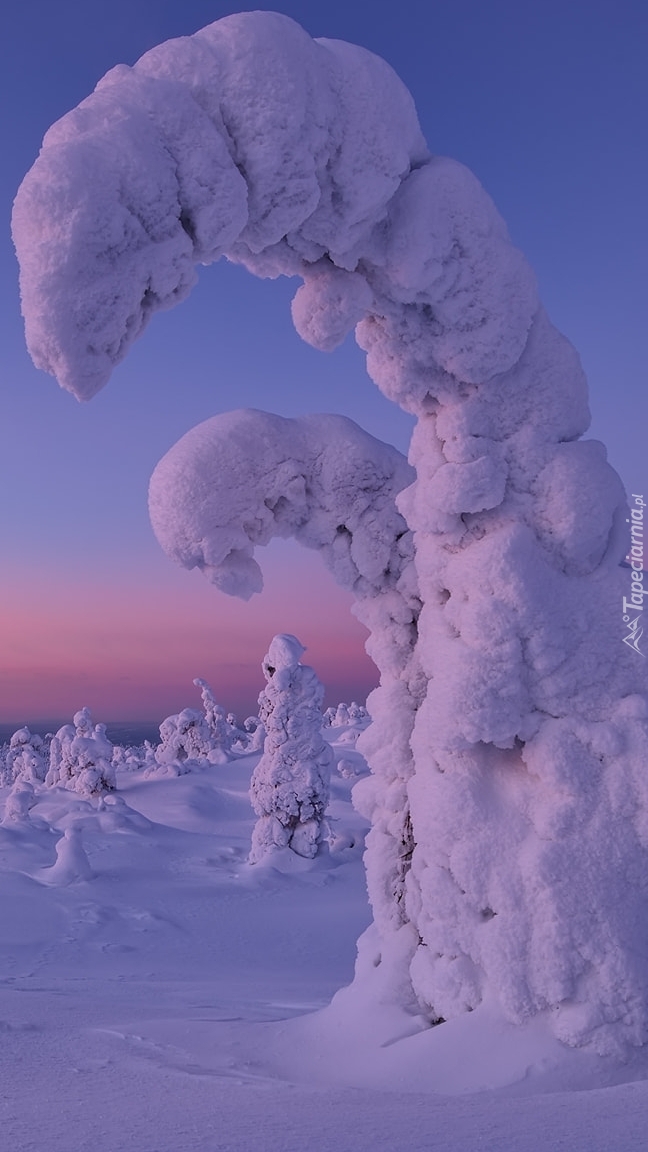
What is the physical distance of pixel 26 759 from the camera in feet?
123

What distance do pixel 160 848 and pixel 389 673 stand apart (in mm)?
12725

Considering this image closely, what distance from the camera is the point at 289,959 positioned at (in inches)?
429

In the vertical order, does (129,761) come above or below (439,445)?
above

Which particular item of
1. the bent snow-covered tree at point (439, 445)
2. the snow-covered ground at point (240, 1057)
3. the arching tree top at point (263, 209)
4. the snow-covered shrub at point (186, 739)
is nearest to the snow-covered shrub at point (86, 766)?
the snow-covered shrub at point (186, 739)

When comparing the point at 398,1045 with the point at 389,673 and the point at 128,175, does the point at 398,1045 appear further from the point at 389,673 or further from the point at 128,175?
the point at 128,175

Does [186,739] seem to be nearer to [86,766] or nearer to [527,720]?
[86,766]

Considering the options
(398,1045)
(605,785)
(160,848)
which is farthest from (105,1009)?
(160,848)

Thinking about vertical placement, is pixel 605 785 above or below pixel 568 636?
below

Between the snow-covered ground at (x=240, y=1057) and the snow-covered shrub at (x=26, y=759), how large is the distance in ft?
86.6

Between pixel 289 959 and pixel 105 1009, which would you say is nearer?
pixel 105 1009

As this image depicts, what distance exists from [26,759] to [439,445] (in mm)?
36206

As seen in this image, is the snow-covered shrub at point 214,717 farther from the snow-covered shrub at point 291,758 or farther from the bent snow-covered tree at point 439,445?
the bent snow-covered tree at point 439,445

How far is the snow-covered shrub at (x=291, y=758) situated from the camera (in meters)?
17.7

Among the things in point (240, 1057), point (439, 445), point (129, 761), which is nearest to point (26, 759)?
point (129, 761)
